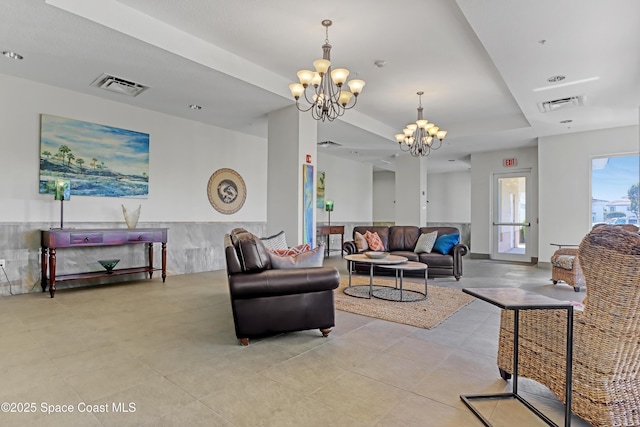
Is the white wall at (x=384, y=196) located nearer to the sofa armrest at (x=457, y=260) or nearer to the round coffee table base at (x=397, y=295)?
the sofa armrest at (x=457, y=260)

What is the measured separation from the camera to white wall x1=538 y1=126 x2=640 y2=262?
22.0 ft

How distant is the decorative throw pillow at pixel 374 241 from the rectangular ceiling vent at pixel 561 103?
3341 mm

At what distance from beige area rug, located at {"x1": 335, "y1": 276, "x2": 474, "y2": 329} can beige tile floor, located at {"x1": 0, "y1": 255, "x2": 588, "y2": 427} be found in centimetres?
14

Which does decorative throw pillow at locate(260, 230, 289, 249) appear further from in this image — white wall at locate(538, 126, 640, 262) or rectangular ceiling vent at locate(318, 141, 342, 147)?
white wall at locate(538, 126, 640, 262)

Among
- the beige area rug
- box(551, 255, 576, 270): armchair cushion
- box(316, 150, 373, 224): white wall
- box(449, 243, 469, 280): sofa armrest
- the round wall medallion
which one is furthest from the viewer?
box(316, 150, 373, 224): white wall

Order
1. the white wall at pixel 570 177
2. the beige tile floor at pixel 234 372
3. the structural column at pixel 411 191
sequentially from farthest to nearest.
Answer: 1. the structural column at pixel 411 191
2. the white wall at pixel 570 177
3. the beige tile floor at pixel 234 372

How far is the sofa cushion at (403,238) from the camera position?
6379 millimetres

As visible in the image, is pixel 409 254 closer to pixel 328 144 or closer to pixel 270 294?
pixel 328 144

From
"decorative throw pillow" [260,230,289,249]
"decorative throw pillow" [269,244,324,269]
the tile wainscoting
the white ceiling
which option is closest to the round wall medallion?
the tile wainscoting

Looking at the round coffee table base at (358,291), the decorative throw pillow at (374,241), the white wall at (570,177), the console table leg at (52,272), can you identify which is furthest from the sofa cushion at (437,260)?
the console table leg at (52,272)

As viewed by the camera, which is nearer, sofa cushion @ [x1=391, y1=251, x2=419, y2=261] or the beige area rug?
the beige area rug

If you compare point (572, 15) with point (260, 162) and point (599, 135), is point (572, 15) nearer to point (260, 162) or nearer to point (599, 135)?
point (599, 135)

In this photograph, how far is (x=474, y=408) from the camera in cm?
181

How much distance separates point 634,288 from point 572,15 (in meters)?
2.78
